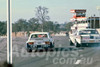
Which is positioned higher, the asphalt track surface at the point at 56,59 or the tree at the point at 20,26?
the tree at the point at 20,26

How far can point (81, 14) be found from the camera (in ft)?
327

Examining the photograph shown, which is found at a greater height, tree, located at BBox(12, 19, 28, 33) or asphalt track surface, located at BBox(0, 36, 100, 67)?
tree, located at BBox(12, 19, 28, 33)

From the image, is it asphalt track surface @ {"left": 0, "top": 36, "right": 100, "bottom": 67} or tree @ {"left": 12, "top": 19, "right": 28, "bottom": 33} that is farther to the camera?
tree @ {"left": 12, "top": 19, "right": 28, "bottom": 33}

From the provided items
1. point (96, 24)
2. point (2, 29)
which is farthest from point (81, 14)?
point (2, 29)

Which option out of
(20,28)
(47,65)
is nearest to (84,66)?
(47,65)

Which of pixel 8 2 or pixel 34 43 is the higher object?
pixel 8 2

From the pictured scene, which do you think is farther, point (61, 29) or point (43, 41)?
point (61, 29)

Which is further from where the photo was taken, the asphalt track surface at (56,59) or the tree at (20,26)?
the tree at (20,26)

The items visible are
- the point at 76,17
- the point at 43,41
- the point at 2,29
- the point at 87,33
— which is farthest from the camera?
the point at 76,17

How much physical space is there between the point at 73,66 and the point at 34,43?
6633 mm

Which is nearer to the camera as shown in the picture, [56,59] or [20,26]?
[56,59]

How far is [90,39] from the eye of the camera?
19609 millimetres

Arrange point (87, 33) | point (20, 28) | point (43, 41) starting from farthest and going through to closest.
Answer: point (20, 28) < point (87, 33) < point (43, 41)

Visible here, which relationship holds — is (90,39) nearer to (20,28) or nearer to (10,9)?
(10,9)
